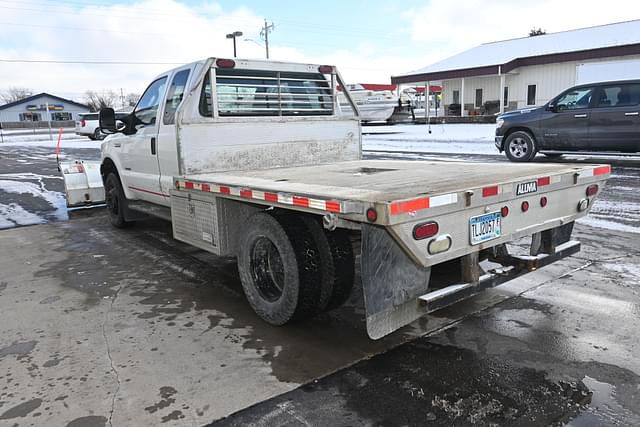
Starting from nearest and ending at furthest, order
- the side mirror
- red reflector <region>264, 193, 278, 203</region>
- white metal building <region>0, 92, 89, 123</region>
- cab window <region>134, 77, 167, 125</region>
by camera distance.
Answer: red reflector <region>264, 193, 278, 203</region> → cab window <region>134, 77, 167, 125</region> → the side mirror → white metal building <region>0, 92, 89, 123</region>

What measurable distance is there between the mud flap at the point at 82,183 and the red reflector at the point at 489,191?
7728 mm

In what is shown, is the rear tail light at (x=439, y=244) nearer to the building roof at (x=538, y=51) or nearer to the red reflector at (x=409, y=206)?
the red reflector at (x=409, y=206)

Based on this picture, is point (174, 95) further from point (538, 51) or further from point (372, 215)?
point (538, 51)

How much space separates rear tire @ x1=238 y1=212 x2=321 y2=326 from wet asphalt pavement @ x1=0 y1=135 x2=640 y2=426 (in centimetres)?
20

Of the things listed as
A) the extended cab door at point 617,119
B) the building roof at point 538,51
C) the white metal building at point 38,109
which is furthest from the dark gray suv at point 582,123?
the white metal building at point 38,109

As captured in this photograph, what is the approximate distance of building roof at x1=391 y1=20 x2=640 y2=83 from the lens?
2691 centimetres

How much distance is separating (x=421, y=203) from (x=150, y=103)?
4433 mm

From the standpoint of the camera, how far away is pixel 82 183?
30.2 ft

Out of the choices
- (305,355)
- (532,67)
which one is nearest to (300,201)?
(305,355)

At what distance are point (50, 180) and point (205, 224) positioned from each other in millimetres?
11139

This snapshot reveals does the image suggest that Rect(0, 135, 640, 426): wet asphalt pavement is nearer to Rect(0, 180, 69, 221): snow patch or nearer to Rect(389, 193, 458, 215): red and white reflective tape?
Rect(389, 193, 458, 215): red and white reflective tape

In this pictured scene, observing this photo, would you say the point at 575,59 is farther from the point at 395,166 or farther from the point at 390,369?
the point at 390,369

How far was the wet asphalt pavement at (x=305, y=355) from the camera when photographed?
9.45 feet

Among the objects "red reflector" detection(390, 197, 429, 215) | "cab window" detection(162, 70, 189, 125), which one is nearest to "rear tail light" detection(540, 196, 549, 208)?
"red reflector" detection(390, 197, 429, 215)
